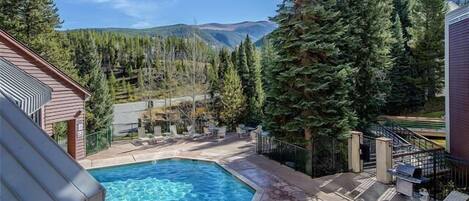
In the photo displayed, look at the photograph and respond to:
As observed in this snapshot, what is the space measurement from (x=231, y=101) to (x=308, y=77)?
427 inches

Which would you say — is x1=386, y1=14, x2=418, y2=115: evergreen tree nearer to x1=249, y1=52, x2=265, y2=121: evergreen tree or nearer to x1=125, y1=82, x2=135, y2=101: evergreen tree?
x1=249, y1=52, x2=265, y2=121: evergreen tree

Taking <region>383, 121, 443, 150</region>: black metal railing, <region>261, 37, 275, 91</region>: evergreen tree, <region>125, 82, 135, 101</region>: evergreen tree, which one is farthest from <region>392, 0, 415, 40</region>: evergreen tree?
<region>125, 82, 135, 101</region>: evergreen tree

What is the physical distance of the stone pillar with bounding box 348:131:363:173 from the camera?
12.3m

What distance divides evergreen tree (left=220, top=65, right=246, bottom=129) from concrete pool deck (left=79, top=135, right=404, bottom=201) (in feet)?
9.84

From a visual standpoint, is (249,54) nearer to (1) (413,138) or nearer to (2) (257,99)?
(2) (257,99)

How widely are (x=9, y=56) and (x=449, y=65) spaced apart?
15722mm

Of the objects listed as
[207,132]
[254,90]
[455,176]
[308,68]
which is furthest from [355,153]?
[254,90]

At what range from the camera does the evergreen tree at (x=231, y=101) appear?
79.7 feet

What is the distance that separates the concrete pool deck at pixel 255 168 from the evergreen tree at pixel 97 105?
12.5 ft

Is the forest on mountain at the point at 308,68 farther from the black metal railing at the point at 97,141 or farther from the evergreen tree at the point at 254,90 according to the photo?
the black metal railing at the point at 97,141

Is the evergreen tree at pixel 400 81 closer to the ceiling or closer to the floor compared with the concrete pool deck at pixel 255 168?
closer to the ceiling

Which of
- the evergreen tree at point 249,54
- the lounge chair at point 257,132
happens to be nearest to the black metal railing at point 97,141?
the lounge chair at point 257,132

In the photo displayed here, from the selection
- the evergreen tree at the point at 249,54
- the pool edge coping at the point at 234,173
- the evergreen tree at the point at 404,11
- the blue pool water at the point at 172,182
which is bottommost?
the blue pool water at the point at 172,182

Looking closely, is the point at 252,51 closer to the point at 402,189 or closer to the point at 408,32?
the point at 408,32
